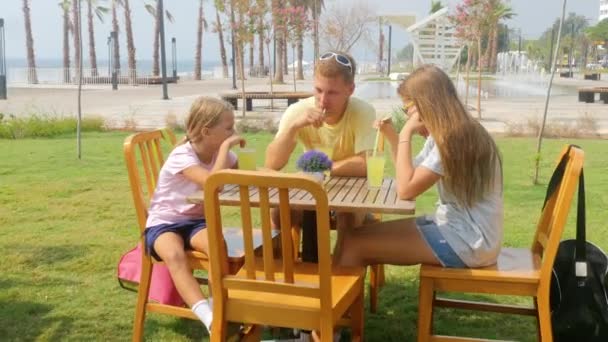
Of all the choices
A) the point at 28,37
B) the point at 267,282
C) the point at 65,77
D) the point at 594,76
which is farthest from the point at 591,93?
the point at 28,37

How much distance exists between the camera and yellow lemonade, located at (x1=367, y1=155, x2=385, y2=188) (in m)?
2.64

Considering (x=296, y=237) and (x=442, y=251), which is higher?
(x=442, y=251)

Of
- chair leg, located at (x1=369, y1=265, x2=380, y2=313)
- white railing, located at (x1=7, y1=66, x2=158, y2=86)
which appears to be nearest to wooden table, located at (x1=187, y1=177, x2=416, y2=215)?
chair leg, located at (x1=369, y1=265, x2=380, y2=313)

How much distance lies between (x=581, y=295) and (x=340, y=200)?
93 cm

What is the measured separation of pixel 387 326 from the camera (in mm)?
3121

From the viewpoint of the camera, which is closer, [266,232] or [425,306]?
[266,232]

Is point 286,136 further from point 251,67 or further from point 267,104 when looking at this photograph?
point 251,67

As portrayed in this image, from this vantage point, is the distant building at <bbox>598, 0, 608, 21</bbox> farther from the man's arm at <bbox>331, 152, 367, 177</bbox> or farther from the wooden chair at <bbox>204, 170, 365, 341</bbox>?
the wooden chair at <bbox>204, 170, 365, 341</bbox>

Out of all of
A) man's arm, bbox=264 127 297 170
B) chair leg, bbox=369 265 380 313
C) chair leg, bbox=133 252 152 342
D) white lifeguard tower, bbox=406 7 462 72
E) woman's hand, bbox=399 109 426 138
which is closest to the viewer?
woman's hand, bbox=399 109 426 138

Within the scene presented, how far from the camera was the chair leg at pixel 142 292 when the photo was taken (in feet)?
8.91

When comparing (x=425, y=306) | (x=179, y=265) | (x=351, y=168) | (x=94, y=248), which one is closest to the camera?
(x=425, y=306)

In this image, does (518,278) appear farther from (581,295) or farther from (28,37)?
(28,37)

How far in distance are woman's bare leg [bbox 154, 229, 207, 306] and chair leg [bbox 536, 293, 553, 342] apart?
1197 mm

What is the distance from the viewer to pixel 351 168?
2957 millimetres
